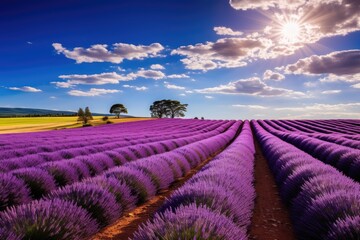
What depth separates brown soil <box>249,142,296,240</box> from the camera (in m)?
4.24

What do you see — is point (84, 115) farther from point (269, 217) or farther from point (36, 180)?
point (269, 217)

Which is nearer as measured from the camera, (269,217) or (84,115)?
(269,217)

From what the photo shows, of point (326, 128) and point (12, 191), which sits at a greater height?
point (12, 191)

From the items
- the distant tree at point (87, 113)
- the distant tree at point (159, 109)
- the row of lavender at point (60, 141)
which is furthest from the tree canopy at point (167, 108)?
the row of lavender at point (60, 141)

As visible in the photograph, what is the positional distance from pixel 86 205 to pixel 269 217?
298 centimetres

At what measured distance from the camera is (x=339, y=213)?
9.97 feet

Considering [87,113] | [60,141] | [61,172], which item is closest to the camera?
[61,172]

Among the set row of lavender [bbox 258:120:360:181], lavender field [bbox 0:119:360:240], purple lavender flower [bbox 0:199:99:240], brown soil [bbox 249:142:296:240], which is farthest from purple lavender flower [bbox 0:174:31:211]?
row of lavender [bbox 258:120:360:181]

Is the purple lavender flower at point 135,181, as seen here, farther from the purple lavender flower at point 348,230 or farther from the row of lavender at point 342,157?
the row of lavender at point 342,157

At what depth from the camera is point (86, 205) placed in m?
4.00

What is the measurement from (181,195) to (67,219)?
51.9 inches

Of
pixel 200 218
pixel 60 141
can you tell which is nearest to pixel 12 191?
pixel 200 218

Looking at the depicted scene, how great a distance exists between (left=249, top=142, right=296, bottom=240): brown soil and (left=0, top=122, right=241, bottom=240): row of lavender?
2.04 m

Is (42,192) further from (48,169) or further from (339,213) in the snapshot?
(339,213)
